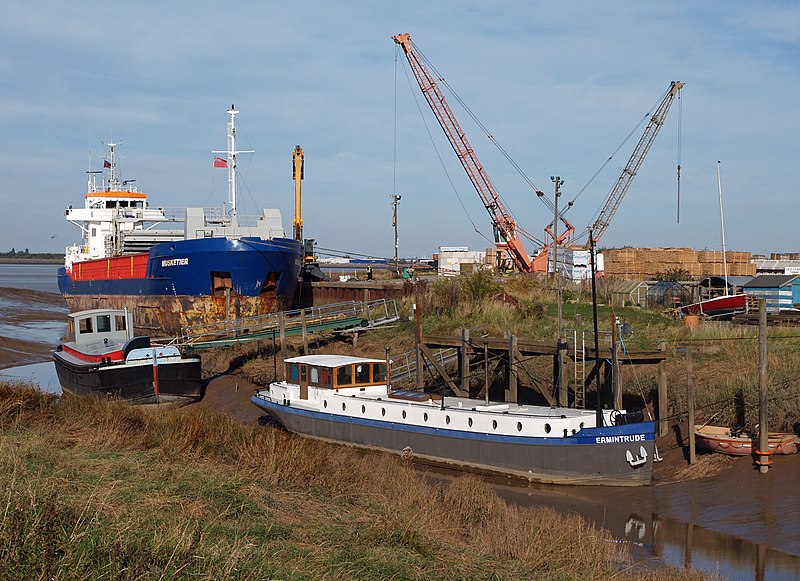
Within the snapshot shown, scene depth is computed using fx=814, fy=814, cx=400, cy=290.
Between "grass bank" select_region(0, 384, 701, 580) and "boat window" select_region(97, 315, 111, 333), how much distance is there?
616 inches

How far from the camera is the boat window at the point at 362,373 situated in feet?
82.7

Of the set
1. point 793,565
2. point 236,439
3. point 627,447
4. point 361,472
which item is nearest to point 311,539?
point 361,472

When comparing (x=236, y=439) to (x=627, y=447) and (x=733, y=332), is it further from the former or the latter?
(x=733, y=332)

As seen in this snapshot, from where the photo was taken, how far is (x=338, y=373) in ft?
82.1

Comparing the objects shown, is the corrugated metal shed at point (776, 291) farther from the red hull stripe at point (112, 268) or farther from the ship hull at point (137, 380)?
the red hull stripe at point (112, 268)

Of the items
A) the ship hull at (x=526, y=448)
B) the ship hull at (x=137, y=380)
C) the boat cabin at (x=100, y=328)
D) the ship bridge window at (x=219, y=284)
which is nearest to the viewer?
the ship hull at (x=526, y=448)

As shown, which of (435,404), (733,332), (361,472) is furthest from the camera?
(733,332)

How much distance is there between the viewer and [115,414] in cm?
1933

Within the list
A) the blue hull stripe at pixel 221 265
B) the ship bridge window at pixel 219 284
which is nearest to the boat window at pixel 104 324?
the blue hull stripe at pixel 221 265

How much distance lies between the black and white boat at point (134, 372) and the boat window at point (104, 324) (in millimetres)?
1224

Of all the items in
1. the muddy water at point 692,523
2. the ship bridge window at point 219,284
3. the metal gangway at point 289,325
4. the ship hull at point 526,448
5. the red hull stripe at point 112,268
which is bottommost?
the muddy water at point 692,523

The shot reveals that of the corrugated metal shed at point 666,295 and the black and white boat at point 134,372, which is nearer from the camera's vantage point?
the black and white boat at point 134,372

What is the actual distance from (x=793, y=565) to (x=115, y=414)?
14.8 meters

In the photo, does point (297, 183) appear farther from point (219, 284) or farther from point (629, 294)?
point (629, 294)
